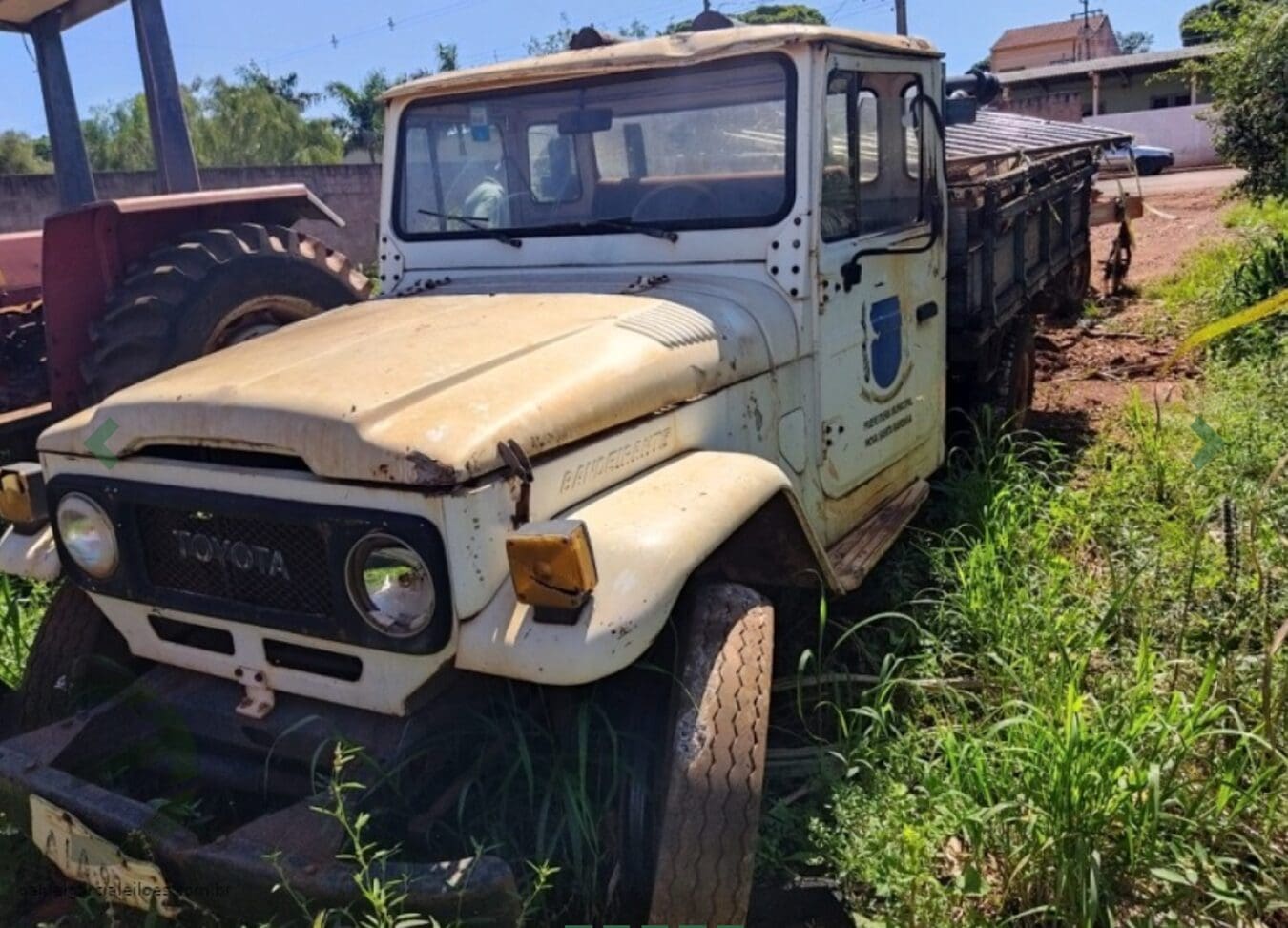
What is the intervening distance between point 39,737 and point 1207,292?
8661 millimetres

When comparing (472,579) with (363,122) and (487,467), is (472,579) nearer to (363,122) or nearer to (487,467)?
(487,467)

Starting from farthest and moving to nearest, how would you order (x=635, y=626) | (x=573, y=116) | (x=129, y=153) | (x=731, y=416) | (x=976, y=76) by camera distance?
(x=129, y=153)
(x=976, y=76)
(x=573, y=116)
(x=731, y=416)
(x=635, y=626)

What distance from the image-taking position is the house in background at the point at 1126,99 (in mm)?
29844

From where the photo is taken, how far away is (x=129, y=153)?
3219cm

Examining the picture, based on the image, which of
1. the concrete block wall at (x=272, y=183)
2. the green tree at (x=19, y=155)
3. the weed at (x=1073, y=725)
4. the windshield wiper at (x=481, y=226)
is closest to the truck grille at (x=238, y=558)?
the weed at (x=1073, y=725)

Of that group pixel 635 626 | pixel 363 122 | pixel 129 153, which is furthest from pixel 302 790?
pixel 363 122

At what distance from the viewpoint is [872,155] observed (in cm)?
378

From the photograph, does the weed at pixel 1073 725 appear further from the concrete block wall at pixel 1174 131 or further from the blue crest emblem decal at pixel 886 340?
the concrete block wall at pixel 1174 131

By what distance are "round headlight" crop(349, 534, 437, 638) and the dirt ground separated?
14.6 feet

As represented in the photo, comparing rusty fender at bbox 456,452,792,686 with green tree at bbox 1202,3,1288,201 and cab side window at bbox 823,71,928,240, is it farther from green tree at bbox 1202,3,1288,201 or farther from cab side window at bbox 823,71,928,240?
green tree at bbox 1202,3,1288,201

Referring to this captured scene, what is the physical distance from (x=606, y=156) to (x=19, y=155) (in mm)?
33656

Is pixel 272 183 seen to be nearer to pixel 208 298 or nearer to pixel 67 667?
pixel 208 298

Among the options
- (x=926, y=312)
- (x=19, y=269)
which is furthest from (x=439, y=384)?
(x=19, y=269)

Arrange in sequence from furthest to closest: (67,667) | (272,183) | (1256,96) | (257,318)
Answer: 1. (272,183)
2. (1256,96)
3. (257,318)
4. (67,667)
